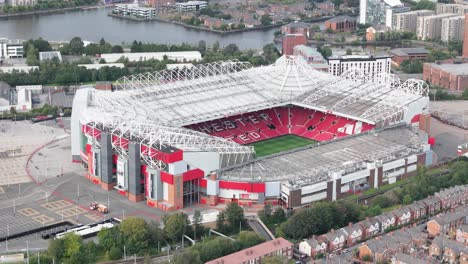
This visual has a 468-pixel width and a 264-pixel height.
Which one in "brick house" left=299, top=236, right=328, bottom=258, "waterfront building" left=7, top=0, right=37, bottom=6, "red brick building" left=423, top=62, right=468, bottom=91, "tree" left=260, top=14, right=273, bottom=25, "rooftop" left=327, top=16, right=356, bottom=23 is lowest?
"brick house" left=299, top=236, right=328, bottom=258

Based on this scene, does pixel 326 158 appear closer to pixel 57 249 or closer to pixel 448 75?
pixel 57 249

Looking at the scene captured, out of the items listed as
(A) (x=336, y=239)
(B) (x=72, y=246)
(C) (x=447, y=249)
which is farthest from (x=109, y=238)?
(C) (x=447, y=249)

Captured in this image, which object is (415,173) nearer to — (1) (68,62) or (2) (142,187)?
(2) (142,187)

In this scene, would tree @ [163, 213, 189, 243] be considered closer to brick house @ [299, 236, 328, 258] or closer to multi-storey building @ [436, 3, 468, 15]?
brick house @ [299, 236, 328, 258]

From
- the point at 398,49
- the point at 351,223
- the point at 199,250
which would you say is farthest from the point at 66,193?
the point at 398,49

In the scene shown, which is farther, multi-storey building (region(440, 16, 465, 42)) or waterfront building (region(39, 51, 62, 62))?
multi-storey building (region(440, 16, 465, 42))

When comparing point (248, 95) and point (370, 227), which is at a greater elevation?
point (248, 95)

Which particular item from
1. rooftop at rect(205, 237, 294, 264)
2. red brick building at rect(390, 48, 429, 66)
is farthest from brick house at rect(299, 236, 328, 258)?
red brick building at rect(390, 48, 429, 66)
